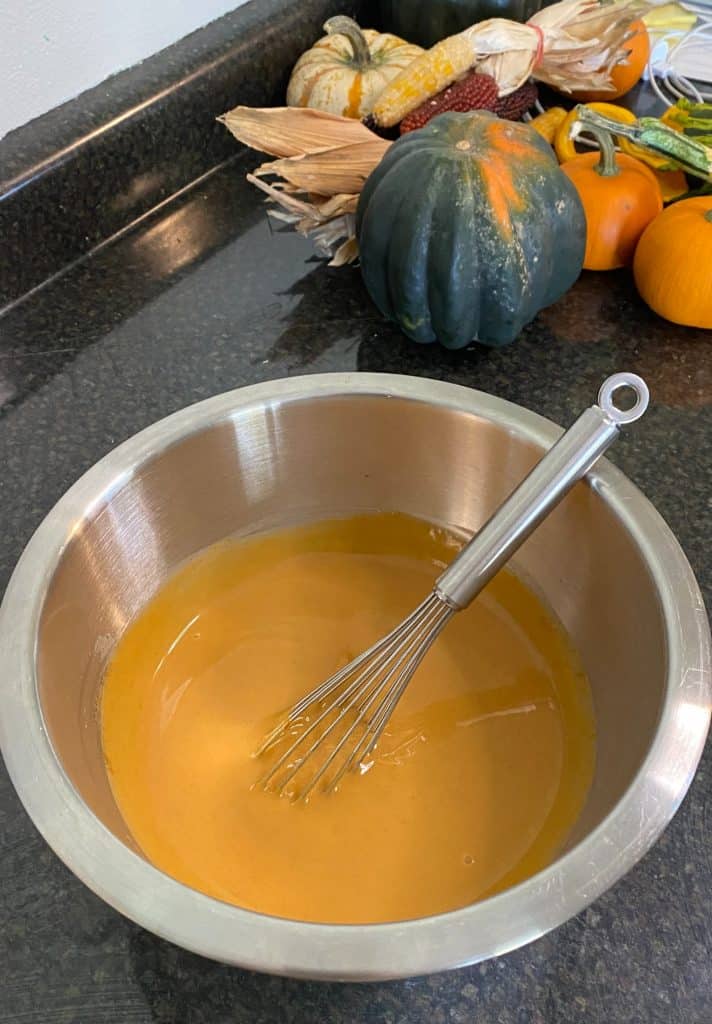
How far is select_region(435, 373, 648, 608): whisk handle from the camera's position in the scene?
0.46m

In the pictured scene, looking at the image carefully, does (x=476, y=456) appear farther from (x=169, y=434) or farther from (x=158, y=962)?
(x=158, y=962)

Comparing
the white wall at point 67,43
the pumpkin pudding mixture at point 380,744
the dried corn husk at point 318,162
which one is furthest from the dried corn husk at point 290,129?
the pumpkin pudding mixture at point 380,744

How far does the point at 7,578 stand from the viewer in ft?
1.82

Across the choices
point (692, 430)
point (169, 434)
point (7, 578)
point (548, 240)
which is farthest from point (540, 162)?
point (7, 578)

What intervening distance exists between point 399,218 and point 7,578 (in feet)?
1.24

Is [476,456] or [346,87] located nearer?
[476,456]

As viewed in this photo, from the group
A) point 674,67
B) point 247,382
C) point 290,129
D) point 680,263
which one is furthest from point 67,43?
point 674,67

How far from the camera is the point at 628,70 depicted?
97 centimetres

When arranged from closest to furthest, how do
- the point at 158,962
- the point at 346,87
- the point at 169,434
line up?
the point at 158,962 < the point at 169,434 < the point at 346,87

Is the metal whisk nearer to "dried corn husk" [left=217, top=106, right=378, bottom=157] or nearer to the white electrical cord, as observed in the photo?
"dried corn husk" [left=217, top=106, right=378, bottom=157]

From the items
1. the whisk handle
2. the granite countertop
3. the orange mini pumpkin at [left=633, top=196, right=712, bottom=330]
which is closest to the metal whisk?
the whisk handle

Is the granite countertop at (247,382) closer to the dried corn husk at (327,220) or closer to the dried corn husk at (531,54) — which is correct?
the dried corn husk at (327,220)

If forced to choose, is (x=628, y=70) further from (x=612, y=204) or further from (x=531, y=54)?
(x=612, y=204)

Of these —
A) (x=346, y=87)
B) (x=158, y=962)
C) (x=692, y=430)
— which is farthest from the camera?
(x=346, y=87)
